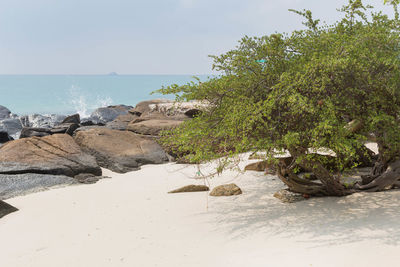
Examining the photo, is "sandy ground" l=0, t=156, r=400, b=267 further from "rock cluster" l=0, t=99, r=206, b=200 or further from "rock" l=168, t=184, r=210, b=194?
"rock cluster" l=0, t=99, r=206, b=200

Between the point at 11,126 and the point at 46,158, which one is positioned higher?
the point at 46,158

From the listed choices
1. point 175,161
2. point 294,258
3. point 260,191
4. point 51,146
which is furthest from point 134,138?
point 294,258

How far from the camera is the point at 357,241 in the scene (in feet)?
19.3

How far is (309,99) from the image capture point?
7.34 meters

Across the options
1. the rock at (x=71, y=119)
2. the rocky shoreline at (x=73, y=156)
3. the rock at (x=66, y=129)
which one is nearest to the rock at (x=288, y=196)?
the rocky shoreline at (x=73, y=156)

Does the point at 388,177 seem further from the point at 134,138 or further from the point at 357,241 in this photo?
the point at 134,138

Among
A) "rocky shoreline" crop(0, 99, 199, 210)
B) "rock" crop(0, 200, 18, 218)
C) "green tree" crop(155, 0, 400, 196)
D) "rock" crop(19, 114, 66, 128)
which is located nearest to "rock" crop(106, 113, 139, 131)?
"rocky shoreline" crop(0, 99, 199, 210)

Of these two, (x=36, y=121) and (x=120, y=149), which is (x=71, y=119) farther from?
(x=120, y=149)

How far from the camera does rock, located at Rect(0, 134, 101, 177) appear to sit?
12.3 m

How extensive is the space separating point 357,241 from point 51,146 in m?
11.5

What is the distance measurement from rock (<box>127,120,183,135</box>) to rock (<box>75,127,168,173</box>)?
164 cm

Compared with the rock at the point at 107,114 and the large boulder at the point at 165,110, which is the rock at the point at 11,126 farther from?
the large boulder at the point at 165,110

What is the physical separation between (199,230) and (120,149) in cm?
844

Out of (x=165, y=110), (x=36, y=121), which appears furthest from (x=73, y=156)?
(x=36, y=121)
